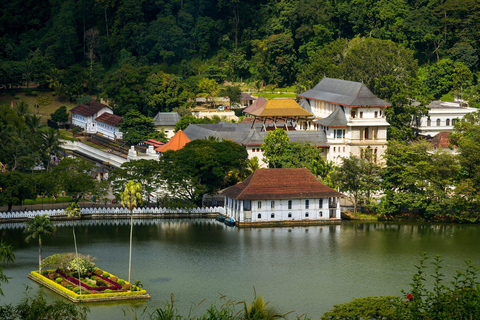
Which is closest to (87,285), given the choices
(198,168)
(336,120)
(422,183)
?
(198,168)

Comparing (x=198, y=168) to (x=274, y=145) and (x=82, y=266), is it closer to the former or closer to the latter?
(x=274, y=145)

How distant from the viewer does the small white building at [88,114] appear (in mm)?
101062

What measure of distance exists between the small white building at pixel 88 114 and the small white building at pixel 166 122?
10.2 meters

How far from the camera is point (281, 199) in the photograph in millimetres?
64750

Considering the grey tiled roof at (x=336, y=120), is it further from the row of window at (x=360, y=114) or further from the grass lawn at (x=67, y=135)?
the grass lawn at (x=67, y=135)

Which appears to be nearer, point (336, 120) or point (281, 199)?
point (281, 199)

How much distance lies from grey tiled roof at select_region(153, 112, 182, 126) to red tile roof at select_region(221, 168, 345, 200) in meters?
27.7

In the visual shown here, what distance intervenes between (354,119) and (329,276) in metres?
28.6

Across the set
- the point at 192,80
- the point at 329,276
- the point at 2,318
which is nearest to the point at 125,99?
the point at 192,80

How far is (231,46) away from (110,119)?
2481 cm

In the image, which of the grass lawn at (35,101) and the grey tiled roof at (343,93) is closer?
the grey tiled roof at (343,93)

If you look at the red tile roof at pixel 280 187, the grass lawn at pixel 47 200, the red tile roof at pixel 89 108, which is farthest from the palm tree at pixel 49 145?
the red tile roof at pixel 89 108

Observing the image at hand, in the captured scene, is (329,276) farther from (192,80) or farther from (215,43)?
(215,43)

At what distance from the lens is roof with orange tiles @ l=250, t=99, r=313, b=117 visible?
82750 millimetres
